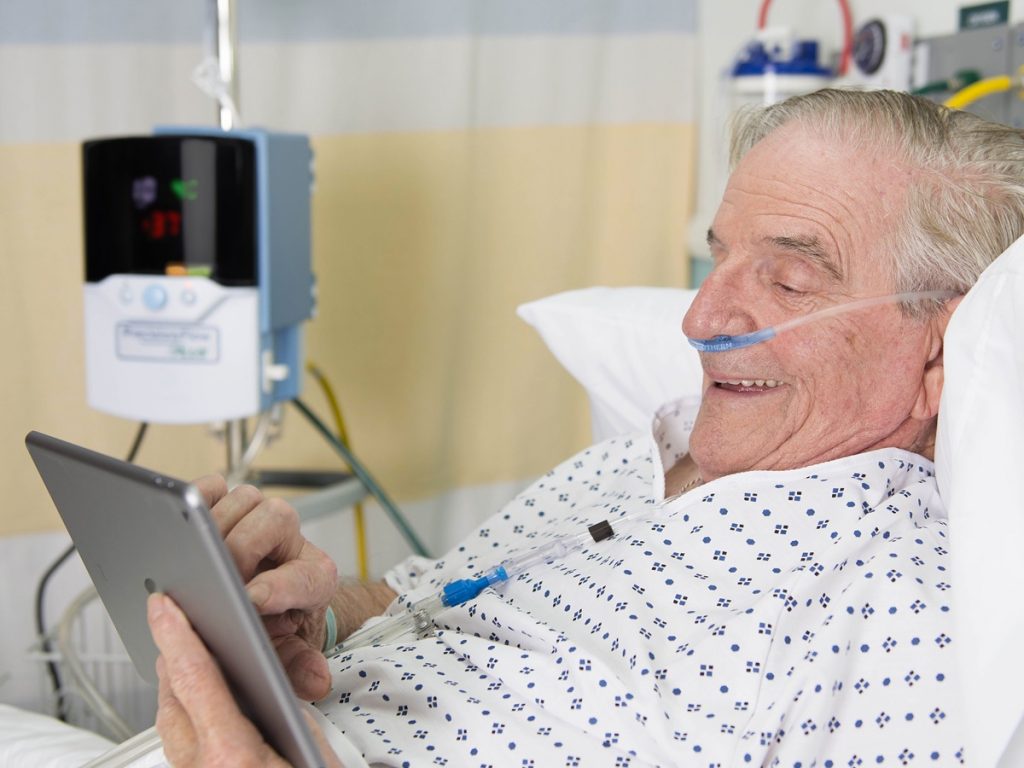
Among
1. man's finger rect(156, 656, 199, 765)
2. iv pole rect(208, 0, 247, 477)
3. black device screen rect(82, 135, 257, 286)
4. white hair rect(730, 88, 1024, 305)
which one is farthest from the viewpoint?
iv pole rect(208, 0, 247, 477)

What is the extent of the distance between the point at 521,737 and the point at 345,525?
63.1 inches

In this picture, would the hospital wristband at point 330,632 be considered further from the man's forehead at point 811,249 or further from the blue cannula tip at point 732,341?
the man's forehead at point 811,249

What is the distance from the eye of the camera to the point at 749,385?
3.78 feet

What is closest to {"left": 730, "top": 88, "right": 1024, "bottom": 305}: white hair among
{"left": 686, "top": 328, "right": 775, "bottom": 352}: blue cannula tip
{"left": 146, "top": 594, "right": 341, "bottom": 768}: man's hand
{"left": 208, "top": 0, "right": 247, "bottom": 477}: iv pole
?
{"left": 686, "top": 328, "right": 775, "bottom": 352}: blue cannula tip

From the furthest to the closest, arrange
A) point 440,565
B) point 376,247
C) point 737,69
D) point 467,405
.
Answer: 1. point 467,405
2. point 376,247
3. point 737,69
4. point 440,565

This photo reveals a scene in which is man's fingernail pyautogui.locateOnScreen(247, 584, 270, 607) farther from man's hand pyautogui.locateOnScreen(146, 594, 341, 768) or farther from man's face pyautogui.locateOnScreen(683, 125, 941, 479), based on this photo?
man's face pyautogui.locateOnScreen(683, 125, 941, 479)

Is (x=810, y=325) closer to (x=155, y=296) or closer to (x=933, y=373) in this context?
(x=933, y=373)

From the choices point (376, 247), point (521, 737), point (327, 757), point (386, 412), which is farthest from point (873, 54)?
point (327, 757)

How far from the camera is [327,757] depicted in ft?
2.71

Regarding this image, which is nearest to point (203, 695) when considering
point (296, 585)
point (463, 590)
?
point (296, 585)

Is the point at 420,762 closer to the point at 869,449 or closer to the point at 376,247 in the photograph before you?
the point at 869,449

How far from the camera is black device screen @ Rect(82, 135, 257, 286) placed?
164 centimetres

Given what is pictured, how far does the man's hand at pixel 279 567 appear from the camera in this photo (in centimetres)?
85

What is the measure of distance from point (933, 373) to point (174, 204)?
1084 millimetres
